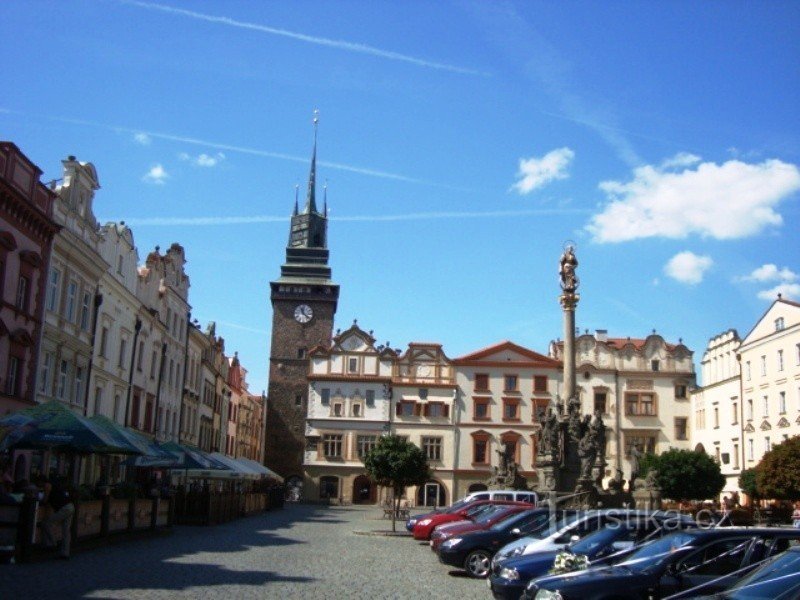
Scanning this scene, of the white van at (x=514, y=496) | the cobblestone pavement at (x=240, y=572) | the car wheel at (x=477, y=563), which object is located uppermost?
the white van at (x=514, y=496)

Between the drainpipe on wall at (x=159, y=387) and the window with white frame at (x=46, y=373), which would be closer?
the window with white frame at (x=46, y=373)

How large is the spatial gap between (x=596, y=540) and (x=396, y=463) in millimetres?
23806

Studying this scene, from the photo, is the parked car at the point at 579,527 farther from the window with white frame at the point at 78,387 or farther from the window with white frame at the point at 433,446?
the window with white frame at the point at 433,446

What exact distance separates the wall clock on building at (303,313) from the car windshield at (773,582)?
243 feet

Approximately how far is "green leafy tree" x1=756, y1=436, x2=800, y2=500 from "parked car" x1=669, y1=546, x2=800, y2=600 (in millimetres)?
32817

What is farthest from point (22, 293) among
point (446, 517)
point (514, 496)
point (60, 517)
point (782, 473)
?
point (782, 473)

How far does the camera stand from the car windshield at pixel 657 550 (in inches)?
477

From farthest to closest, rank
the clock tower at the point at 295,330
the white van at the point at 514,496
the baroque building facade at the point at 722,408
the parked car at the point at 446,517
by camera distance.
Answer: the clock tower at the point at 295,330, the baroque building facade at the point at 722,408, the white van at the point at 514,496, the parked car at the point at 446,517

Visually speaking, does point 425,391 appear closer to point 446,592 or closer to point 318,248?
point 318,248

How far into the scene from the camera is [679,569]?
38.6 feet

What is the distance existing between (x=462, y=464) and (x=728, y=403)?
66.2 ft

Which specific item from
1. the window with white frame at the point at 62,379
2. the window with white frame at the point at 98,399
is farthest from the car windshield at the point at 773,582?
the window with white frame at the point at 98,399

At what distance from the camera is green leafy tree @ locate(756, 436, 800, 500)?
130 ft

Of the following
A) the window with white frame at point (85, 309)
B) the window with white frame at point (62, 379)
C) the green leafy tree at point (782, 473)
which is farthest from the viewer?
the green leafy tree at point (782, 473)
